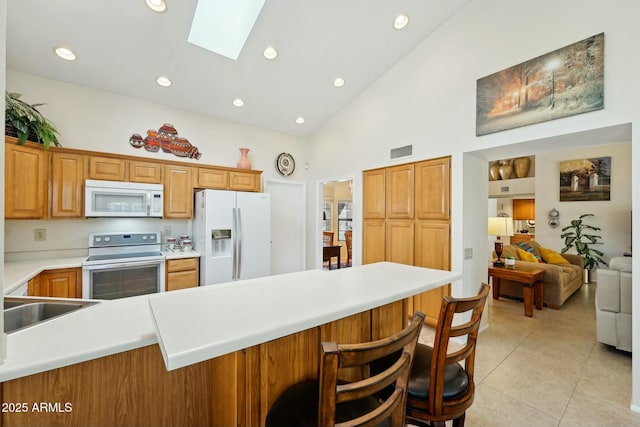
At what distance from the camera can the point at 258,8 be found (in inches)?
104

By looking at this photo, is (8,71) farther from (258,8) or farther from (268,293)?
(268,293)

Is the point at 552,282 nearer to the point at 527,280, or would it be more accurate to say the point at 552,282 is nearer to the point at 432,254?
the point at 527,280

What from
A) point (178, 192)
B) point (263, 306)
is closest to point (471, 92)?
point (263, 306)

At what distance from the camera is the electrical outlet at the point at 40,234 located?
297 centimetres

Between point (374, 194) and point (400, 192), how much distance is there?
1.50 ft

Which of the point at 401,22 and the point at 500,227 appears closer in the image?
the point at 401,22

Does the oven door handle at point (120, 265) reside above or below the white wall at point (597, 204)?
below

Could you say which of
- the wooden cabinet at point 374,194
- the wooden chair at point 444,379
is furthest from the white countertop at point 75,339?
the wooden cabinet at point 374,194

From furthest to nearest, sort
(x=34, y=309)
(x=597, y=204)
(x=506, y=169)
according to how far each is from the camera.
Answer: (x=506, y=169)
(x=597, y=204)
(x=34, y=309)

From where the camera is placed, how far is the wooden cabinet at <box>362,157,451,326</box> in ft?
10.1

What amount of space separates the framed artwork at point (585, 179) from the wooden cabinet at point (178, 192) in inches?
309

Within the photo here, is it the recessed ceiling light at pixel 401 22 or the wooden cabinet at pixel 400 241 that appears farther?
the wooden cabinet at pixel 400 241

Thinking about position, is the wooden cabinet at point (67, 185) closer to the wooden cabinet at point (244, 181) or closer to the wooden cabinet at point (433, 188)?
the wooden cabinet at point (244, 181)

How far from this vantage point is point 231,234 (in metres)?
3.64
